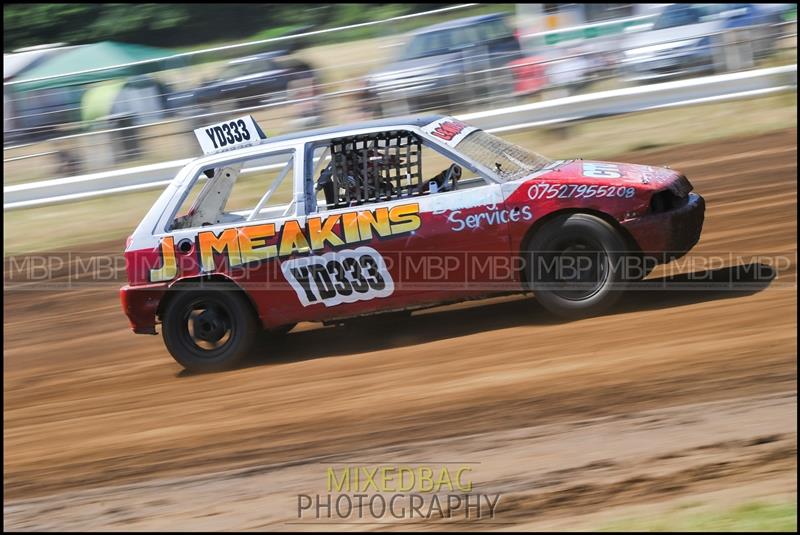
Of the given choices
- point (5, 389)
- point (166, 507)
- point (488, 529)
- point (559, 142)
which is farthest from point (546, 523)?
point (559, 142)

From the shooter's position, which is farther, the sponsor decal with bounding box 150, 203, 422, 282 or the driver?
the driver

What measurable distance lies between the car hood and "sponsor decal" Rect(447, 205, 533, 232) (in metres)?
0.29

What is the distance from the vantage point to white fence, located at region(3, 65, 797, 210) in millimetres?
12406

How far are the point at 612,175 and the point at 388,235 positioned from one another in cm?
155

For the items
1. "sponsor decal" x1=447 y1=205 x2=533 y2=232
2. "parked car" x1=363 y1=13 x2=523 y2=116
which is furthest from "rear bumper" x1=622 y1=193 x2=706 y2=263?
"parked car" x1=363 y1=13 x2=523 y2=116

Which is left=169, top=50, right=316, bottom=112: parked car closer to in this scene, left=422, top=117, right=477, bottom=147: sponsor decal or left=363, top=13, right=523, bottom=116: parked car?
left=363, top=13, right=523, bottom=116: parked car

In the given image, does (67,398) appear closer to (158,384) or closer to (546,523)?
(158,384)

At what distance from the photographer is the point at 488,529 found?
4586 mm

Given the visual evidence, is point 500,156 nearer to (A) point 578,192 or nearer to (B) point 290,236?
(A) point 578,192

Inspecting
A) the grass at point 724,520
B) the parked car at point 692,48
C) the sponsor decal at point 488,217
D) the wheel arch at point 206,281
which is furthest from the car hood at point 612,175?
the parked car at point 692,48

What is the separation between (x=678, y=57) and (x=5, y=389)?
30.1ft

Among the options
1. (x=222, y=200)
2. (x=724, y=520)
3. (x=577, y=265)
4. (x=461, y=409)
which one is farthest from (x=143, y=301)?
(x=724, y=520)

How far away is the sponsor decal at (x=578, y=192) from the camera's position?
6.54 m

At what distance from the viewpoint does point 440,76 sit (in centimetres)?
1375
